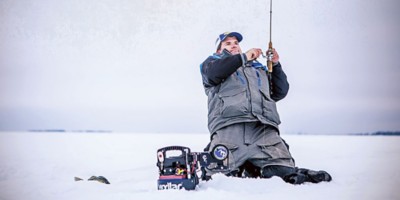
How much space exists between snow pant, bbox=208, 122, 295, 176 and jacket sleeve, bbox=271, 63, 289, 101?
0.50 m

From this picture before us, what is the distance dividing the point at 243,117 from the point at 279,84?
0.63m

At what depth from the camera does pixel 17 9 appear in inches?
171

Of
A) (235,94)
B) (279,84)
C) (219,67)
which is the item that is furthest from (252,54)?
(279,84)

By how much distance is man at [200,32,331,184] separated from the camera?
11.9 ft

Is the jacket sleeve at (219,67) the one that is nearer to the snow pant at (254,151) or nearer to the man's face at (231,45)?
the man's face at (231,45)

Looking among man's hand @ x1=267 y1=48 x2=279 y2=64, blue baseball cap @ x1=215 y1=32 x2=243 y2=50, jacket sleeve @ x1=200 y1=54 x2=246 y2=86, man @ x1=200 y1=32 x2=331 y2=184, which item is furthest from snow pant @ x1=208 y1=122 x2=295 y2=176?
blue baseball cap @ x1=215 y1=32 x2=243 y2=50

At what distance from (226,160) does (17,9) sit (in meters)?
2.97

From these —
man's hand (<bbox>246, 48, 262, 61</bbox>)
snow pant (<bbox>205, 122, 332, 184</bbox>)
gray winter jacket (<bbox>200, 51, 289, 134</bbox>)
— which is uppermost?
man's hand (<bbox>246, 48, 262, 61</bbox>)

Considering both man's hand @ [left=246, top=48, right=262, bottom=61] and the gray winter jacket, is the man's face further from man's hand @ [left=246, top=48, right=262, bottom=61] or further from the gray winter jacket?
man's hand @ [left=246, top=48, right=262, bottom=61]

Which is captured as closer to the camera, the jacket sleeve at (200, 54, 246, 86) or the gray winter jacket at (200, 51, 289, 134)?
the jacket sleeve at (200, 54, 246, 86)

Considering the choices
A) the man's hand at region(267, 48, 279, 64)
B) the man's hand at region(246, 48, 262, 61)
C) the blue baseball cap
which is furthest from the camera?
the blue baseball cap

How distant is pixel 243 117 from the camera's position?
145 inches

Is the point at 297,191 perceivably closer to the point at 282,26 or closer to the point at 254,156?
the point at 254,156

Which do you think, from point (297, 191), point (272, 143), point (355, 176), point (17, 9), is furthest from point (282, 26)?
point (17, 9)
